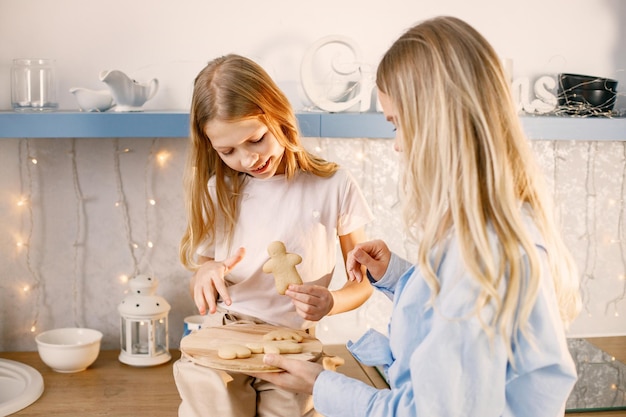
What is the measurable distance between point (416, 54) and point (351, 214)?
69 centimetres

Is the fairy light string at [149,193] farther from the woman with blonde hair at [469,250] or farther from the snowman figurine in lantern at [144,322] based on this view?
the woman with blonde hair at [469,250]

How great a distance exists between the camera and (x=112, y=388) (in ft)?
6.11

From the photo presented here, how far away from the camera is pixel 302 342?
146 centimetres

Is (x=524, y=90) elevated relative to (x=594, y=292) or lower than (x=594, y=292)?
elevated

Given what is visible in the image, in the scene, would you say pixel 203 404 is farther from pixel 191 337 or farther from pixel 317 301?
pixel 317 301

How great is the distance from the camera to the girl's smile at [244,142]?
147 centimetres

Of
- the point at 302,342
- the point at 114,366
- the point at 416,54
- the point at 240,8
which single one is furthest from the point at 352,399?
the point at 240,8

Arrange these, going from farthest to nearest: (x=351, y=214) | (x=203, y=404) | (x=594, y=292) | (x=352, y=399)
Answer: (x=594, y=292) < (x=351, y=214) < (x=203, y=404) < (x=352, y=399)

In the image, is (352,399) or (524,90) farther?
(524,90)

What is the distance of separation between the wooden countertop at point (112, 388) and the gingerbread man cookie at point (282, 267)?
1.54 feet

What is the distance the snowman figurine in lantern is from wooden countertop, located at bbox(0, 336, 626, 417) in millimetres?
28

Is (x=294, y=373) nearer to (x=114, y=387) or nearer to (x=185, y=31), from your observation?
(x=114, y=387)

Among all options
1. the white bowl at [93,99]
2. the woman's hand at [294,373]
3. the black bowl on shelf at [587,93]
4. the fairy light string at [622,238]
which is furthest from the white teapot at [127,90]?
the fairy light string at [622,238]

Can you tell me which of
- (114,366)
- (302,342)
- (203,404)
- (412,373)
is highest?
(412,373)
